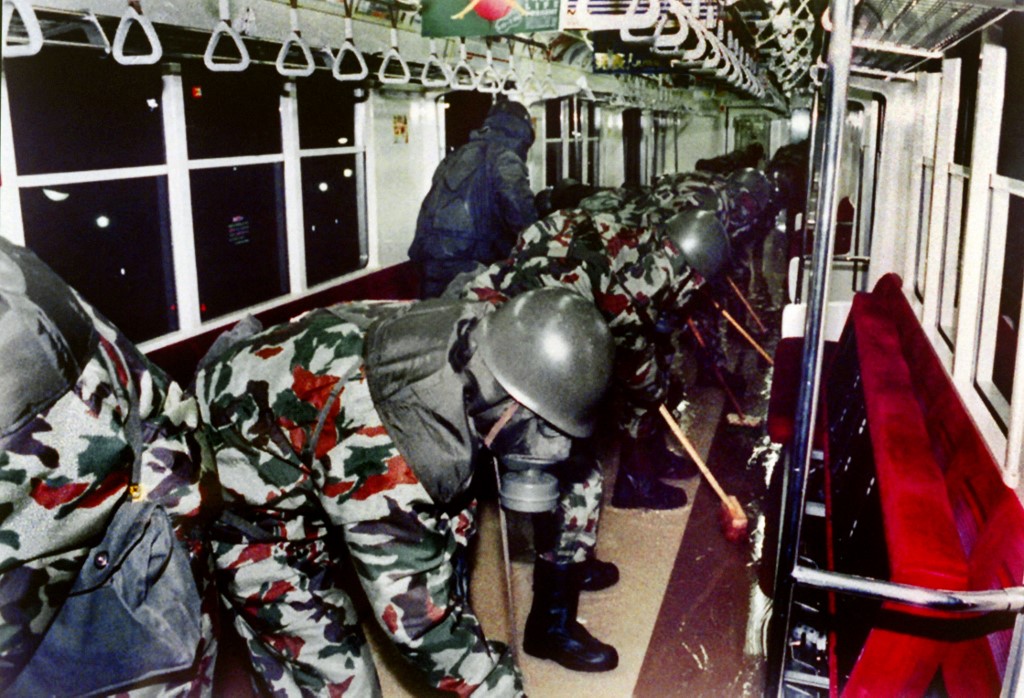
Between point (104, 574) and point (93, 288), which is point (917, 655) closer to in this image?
point (104, 574)

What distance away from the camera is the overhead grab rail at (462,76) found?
20.8ft

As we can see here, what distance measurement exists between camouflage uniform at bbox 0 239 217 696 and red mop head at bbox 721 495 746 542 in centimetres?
323

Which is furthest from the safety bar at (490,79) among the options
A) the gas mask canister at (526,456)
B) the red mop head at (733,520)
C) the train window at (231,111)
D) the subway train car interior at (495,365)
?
the gas mask canister at (526,456)

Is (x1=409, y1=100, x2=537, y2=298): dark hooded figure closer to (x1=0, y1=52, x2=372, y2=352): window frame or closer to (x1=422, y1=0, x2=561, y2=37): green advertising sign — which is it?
(x1=0, y1=52, x2=372, y2=352): window frame

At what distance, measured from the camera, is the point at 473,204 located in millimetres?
6020

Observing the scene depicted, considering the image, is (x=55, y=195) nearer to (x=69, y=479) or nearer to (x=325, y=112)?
(x=325, y=112)

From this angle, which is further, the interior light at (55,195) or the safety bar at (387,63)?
the safety bar at (387,63)

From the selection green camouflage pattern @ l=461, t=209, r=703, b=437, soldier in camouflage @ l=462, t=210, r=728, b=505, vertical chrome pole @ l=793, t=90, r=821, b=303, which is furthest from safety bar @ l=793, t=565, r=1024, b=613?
vertical chrome pole @ l=793, t=90, r=821, b=303

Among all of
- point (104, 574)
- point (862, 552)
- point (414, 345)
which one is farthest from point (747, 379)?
point (104, 574)

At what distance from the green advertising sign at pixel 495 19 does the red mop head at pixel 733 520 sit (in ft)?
9.32

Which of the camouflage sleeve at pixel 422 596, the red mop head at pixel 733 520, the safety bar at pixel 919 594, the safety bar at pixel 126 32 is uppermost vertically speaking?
the safety bar at pixel 126 32

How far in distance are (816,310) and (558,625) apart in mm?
2550

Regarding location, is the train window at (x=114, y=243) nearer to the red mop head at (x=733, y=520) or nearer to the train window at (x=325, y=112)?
the train window at (x=325, y=112)

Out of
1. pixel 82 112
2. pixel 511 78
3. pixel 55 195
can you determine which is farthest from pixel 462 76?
pixel 55 195
